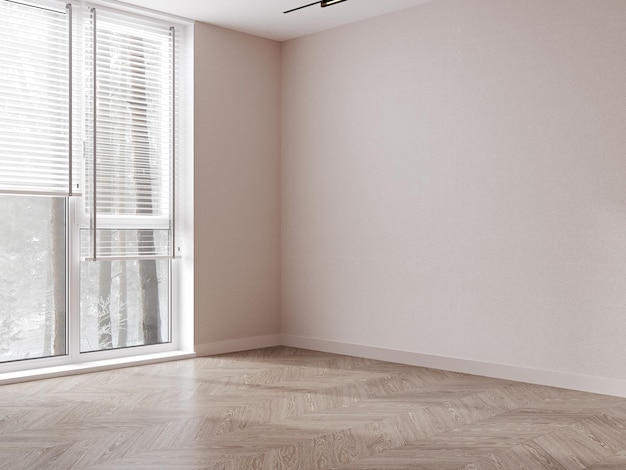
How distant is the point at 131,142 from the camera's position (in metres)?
6.07

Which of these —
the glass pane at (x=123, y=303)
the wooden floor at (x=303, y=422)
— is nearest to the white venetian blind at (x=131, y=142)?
the glass pane at (x=123, y=303)

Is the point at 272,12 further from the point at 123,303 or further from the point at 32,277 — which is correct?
the point at 32,277

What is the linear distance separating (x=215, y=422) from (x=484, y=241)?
257 centimetres

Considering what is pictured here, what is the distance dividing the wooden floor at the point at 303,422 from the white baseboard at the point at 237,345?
654mm

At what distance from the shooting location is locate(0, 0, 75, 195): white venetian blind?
17.5 ft

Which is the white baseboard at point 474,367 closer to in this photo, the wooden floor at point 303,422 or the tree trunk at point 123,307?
the wooden floor at point 303,422

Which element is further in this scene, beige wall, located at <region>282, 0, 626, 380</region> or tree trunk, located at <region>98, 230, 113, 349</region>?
tree trunk, located at <region>98, 230, 113, 349</region>

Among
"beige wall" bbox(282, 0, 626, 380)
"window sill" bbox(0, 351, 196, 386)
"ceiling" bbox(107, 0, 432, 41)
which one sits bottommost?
"window sill" bbox(0, 351, 196, 386)

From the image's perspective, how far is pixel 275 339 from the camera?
7.09 metres

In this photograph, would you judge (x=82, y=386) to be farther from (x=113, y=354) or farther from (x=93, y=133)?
(x=93, y=133)

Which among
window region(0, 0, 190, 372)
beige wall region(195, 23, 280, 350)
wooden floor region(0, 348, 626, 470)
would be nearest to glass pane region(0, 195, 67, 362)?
window region(0, 0, 190, 372)

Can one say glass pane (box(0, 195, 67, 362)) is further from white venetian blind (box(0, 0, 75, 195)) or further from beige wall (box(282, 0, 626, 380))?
beige wall (box(282, 0, 626, 380))

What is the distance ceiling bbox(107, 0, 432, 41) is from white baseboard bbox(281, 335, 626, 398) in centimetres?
292

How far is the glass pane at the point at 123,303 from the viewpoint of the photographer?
230 inches
